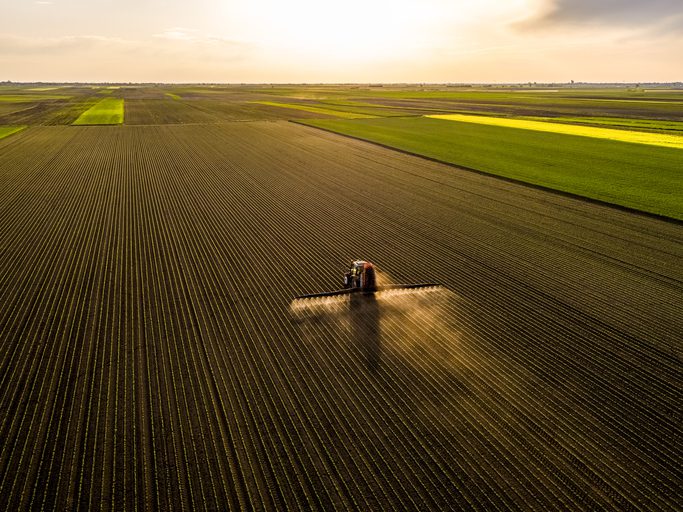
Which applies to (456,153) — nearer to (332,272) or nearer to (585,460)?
(332,272)

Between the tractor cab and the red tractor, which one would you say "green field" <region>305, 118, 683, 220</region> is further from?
the tractor cab

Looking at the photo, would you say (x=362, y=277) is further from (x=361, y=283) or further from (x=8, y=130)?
(x=8, y=130)

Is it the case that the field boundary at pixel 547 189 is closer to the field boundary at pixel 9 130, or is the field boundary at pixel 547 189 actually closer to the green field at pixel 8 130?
the field boundary at pixel 9 130

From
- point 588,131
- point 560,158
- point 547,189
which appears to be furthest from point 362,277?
point 588,131

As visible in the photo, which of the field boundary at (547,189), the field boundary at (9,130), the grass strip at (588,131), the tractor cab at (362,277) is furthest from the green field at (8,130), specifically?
the grass strip at (588,131)

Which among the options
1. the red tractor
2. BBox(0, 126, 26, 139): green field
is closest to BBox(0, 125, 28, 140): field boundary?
BBox(0, 126, 26, 139): green field
